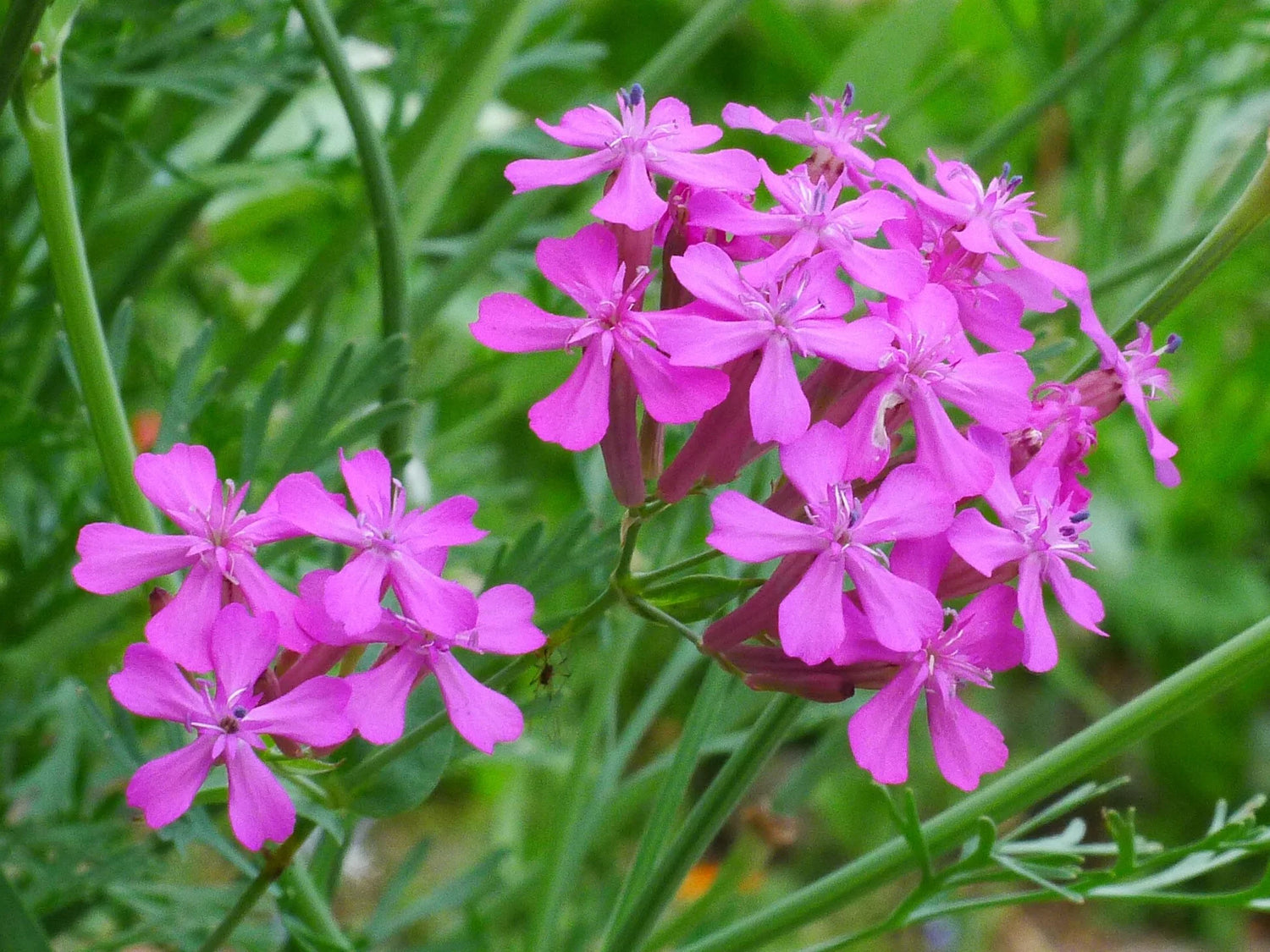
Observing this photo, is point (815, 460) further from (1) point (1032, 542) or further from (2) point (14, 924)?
(2) point (14, 924)

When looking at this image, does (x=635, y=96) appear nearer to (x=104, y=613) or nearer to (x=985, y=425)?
(x=985, y=425)

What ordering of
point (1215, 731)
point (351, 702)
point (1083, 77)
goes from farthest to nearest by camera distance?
point (1215, 731) → point (1083, 77) → point (351, 702)

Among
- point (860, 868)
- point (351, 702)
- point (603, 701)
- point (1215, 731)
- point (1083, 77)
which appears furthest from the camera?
point (1215, 731)

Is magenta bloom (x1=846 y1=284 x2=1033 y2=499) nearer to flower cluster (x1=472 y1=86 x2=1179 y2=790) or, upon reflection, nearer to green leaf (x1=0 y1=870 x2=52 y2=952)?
flower cluster (x1=472 y1=86 x2=1179 y2=790)

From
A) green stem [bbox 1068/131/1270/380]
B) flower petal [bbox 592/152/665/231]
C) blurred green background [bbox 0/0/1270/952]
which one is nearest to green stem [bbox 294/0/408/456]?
blurred green background [bbox 0/0/1270/952]

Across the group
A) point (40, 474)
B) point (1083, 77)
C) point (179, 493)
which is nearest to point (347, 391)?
point (179, 493)

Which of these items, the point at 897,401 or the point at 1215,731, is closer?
the point at 897,401
